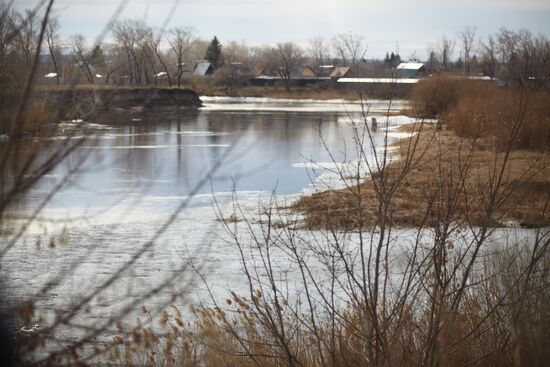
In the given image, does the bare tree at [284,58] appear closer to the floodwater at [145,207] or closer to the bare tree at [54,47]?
the floodwater at [145,207]

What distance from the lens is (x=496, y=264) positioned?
6.44 metres

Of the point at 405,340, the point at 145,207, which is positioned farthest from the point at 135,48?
the point at 145,207

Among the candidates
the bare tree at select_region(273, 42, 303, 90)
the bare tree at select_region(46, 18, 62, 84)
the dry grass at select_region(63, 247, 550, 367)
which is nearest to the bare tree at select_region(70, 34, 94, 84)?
the bare tree at select_region(46, 18, 62, 84)

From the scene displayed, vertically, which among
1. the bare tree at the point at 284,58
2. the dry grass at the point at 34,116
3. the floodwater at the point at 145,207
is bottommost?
the floodwater at the point at 145,207

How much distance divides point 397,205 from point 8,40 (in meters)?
11.3

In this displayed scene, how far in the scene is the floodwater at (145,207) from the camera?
2.66 meters

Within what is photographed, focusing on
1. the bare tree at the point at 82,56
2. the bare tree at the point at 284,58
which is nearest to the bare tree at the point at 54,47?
the bare tree at the point at 82,56

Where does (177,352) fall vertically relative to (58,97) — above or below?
below

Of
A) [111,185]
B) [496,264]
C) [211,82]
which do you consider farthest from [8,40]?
[211,82]

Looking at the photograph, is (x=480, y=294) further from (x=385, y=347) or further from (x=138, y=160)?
(x=138, y=160)

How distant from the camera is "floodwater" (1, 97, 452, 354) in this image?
2.66 meters

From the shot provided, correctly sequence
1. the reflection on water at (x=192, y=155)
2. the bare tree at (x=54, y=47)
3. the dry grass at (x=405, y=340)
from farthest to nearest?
the reflection on water at (x=192, y=155)
the dry grass at (x=405, y=340)
the bare tree at (x=54, y=47)

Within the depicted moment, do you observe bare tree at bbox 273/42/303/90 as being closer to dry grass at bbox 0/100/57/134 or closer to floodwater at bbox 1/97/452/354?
floodwater at bbox 1/97/452/354

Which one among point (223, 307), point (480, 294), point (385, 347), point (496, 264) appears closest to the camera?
point (385, 347)
